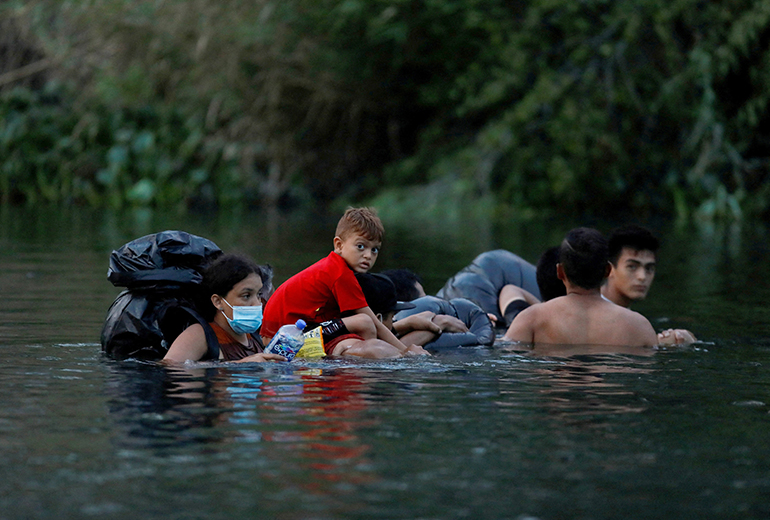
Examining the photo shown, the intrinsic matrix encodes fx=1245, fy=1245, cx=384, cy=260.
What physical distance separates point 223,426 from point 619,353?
3.67 metres

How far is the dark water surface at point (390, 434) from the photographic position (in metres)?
4.61

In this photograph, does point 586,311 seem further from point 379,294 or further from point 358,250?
point 358,250

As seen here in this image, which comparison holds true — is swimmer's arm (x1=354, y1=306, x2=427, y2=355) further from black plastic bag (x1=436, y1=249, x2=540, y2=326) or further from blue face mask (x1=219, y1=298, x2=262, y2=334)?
black plastic bag (x1=436, y1=249, x2=540, y2=326)

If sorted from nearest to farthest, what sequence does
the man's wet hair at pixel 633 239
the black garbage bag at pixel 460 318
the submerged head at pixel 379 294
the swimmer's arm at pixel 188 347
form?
1. the swimmer's arm at pixel 188 347
2. the submerged head at pixel 379 294
3. the black garbage bag at pixel 460 318
4. the man's wet hair at pixel 633 239

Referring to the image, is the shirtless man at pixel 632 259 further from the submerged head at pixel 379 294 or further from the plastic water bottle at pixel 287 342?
the plastic water bottle at pixel 287 342

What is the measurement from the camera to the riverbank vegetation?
2469 cm

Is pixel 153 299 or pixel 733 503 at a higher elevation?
pixel 153 299

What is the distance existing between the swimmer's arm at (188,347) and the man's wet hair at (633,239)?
3.62 meters

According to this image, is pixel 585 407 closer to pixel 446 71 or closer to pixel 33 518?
pixel 33 518

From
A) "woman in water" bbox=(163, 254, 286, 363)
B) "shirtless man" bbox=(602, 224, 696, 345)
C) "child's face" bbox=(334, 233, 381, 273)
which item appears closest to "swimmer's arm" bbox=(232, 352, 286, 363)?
"woman in water" bbox=(163, 254, 286, 363)

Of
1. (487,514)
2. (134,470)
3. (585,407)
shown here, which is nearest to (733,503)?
(487,514)

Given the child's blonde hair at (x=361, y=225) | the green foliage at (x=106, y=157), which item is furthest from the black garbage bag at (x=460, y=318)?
the green foliage at (x=106, y=157)

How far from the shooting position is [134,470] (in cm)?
498

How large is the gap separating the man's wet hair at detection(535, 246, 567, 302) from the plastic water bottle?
288 cm
